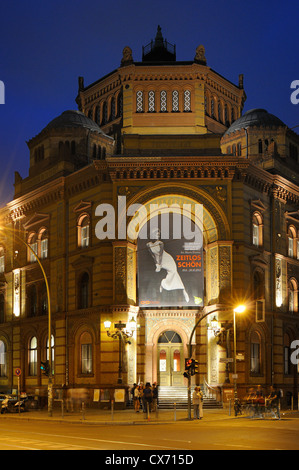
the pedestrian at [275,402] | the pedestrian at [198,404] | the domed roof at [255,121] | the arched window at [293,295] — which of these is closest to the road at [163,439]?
the pedestrian at [198,404]

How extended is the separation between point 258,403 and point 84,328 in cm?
1328

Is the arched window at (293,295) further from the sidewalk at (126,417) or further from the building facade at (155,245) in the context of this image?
the sidewalk at (126,417)

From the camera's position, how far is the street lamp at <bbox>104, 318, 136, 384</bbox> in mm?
39450

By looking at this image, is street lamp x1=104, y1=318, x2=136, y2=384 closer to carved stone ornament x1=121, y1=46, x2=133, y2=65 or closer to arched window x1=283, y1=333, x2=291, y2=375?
arched window x1=283, y1=333, x2=291, y2=375

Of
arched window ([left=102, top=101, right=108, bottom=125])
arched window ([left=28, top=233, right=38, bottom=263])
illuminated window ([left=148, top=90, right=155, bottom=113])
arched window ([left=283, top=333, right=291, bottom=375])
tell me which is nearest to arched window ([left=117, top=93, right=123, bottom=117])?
arched window ([left=102, top=101, right=108, bottom=125])

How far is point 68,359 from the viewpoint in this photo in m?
44.4

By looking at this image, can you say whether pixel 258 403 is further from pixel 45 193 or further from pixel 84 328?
pixel 45 193

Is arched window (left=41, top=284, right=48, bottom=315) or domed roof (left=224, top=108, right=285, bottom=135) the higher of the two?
domed roof (left=224, top=108, right=285, bottom=135)

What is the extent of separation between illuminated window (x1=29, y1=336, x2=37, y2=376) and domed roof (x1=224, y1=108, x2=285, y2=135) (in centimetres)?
2218

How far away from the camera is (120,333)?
39.8 metres

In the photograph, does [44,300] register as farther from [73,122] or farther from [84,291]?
[73,122]

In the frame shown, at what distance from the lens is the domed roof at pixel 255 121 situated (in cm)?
5272
